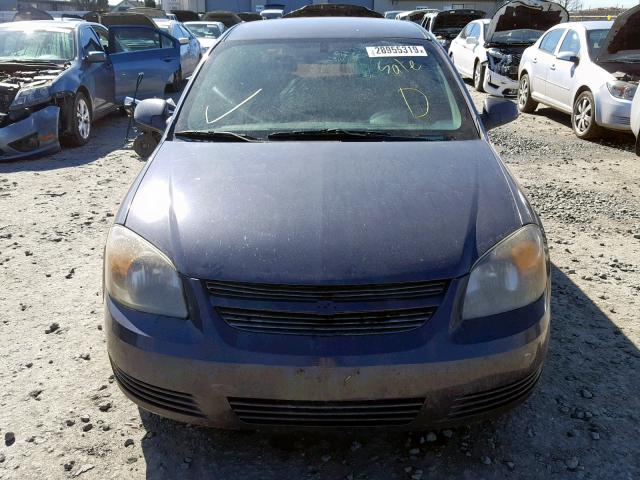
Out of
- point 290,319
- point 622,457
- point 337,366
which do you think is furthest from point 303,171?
point 622,457

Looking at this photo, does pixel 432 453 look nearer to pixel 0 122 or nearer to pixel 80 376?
pixel 80 376

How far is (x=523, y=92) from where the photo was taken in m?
10.4

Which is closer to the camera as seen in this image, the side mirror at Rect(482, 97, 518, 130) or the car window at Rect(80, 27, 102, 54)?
the side mirror at Rect(482, 97, 518, 130)

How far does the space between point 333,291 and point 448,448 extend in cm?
86

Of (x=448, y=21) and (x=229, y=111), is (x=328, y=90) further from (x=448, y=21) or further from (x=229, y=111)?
(x=448, y=21)

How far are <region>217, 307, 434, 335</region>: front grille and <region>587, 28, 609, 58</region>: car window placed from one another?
7.85 meters

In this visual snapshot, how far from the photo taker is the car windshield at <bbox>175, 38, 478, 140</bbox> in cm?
298

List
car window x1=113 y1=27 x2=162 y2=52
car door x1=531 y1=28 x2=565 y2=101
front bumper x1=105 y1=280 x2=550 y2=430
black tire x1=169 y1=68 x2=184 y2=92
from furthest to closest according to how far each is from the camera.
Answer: black tire x1=169 y1=68 x2=184 y2=92 → car window x1=113 y1=27 x2=162 y2=52 → car door x1=531 y1=28 x2=565 y2=101 → front bumper x1=105 y1=280 x2=550 y2=430

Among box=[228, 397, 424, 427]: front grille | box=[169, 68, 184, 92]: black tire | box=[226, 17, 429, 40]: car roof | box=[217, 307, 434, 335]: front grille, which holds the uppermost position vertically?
box=[226, 17, 429, 40]: car roof

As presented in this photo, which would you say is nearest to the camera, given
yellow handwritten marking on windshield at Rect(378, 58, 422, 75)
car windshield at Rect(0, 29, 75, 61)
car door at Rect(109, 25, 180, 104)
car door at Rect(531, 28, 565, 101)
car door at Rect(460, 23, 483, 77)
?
yellow handwritten marking on windshield at Rect(378, 58, 422, 75)

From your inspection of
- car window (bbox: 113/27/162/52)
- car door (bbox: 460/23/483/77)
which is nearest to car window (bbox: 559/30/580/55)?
car door (bbox: 460/23/483/77)

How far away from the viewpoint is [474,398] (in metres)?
2.01

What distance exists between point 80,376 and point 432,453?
5.45ft

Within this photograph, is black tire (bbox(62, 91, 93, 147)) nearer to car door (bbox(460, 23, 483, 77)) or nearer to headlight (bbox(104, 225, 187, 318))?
headlight (bbox(104, 225, 187, 318))
